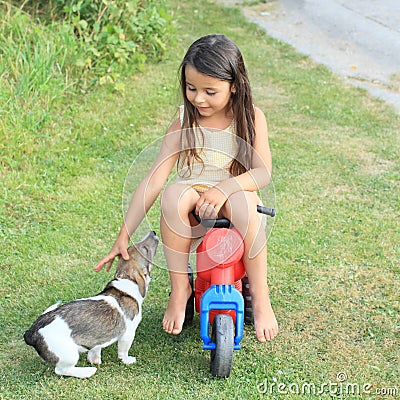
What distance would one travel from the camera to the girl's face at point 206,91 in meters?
2.83

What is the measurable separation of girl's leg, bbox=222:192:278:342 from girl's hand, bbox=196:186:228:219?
56 mm

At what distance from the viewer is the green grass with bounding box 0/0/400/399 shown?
290cm

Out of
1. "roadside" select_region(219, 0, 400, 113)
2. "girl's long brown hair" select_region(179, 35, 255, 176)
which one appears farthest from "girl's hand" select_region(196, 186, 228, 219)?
"roadside" select_region(219, 0, 400, 113)

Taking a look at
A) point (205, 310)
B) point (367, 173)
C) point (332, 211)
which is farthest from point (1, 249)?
point (367, 173)

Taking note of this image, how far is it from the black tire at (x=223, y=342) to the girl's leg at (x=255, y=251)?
0.75 feet

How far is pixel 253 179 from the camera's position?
9.66ft

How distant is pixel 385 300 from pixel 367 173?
1528mm

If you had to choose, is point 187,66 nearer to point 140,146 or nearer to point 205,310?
point 205,310

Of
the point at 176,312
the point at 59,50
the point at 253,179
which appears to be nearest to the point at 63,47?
the point at 59,50

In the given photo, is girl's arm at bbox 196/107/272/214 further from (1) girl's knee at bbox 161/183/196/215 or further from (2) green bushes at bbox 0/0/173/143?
(2) green bushes at bbox 0/0/173/143

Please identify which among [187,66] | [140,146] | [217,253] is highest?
[187,66]

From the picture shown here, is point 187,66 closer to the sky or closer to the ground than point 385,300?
closer to the sky

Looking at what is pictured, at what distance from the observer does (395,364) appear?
296 cm

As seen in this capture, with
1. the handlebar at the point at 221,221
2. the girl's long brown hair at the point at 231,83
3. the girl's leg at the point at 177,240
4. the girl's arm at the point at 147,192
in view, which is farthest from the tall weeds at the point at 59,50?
the handlebar at the point at 221,221
